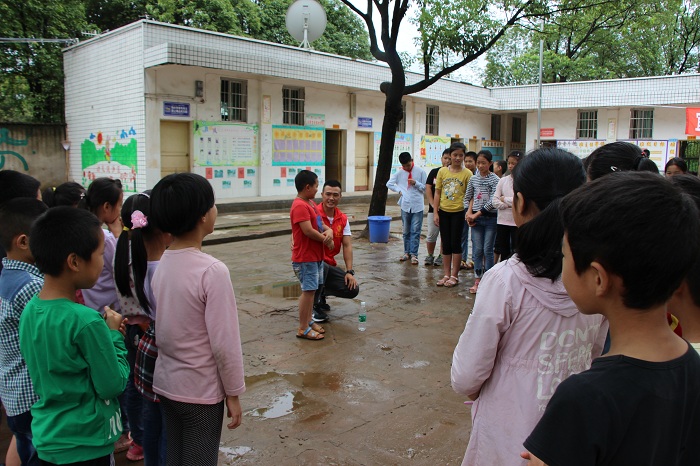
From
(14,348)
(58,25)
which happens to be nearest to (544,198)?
(14,348)

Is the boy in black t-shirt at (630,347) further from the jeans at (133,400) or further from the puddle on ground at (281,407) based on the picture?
the puddle on ground at (281,407)

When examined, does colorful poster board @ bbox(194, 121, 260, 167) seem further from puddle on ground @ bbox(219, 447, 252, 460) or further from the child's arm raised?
the child's arm raised

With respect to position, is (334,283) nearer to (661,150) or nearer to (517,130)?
(661,150)

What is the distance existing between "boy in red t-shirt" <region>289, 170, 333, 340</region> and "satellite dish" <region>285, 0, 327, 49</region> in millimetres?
13320

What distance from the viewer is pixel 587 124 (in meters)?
23.1

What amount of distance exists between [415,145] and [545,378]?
67.4 feet

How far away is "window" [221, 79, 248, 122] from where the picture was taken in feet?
51.5

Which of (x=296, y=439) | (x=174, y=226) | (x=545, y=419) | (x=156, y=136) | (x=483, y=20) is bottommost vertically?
(x=296, y=439)

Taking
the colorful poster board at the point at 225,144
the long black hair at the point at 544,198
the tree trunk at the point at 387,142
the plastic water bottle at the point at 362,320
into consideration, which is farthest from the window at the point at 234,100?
the long black hair at the point at 544,198

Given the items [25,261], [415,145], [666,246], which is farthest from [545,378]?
[415,145]

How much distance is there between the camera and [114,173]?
1503 cm

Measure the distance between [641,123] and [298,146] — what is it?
13.8 m

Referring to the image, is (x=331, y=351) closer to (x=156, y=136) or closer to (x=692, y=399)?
(x=692, y=399)

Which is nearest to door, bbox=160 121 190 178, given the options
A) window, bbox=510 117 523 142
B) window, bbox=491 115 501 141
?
window, bbox=491 115 501 141
